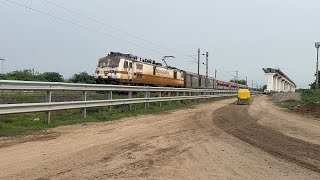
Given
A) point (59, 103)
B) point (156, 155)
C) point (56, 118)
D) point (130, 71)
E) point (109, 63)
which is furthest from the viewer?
point (130, 71)

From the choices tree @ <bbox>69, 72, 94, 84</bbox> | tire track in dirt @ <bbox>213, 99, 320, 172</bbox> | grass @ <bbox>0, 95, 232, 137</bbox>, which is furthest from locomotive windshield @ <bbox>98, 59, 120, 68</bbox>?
tire track in dirt @ <bbox>213, 99, 320, 172</bbox>

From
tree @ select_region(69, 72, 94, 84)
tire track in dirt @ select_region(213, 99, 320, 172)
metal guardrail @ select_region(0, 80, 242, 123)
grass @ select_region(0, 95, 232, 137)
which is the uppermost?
tree @ select_region(69, 72, 94, 84)

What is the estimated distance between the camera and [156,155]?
735 cm

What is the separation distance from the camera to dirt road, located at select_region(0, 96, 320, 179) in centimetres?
598

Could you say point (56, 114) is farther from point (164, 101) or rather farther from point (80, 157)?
point (164, 101)

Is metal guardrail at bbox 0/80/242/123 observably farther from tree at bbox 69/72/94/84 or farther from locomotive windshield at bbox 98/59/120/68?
tree at bbox 69/72/94/84

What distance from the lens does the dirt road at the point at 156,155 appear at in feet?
19.6

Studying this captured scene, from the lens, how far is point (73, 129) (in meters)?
10.6

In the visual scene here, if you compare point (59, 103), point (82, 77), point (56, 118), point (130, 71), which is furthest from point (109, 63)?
point (59, 103)

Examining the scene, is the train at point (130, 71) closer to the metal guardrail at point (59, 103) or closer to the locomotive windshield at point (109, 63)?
the locomotive windshield at point (109, 63)

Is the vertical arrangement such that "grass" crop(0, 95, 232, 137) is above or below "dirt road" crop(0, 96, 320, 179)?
above

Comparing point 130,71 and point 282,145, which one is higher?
point 130,71

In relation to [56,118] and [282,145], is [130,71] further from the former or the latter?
[282,145]

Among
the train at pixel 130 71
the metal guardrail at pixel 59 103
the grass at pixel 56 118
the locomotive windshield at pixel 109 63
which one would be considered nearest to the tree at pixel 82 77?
the train at pixel 130 71
